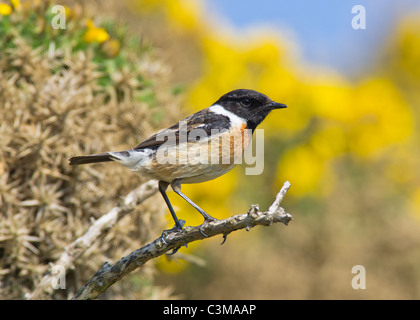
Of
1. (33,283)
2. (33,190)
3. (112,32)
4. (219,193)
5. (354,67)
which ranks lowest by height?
(33,283)

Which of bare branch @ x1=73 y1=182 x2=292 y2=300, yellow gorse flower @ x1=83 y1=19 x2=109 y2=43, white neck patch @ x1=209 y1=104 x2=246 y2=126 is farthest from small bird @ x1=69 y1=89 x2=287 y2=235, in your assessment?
yellow gorse flower @ x1=83 y1=19 x2=109 y2=43

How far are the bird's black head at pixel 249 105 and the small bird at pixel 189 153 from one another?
0.24ft

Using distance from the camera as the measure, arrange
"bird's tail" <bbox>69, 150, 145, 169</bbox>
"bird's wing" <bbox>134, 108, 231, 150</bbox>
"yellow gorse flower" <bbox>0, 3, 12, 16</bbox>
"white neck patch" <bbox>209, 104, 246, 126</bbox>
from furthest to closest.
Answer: "yellow gorse flower" <bbox>0, 3, 12, 16</bbox> < "white neck patch" <bbox>209, 104, 246, 126</bbox> < "bird's wing" <bbox>134, 108, 231, 150</bbox> < "bird's tail" <bbox>69, 150, 145, 169</bbox>

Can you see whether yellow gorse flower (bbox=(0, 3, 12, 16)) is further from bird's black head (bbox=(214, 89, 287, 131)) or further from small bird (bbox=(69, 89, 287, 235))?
bird's black head (bbox=(214, 89, 287, 131))

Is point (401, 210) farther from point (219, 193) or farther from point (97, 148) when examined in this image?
point (97, 148)

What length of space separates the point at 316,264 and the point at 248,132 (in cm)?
319

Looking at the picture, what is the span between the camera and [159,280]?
20.0 feet

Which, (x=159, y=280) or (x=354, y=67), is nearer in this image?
(x=159, y=280)

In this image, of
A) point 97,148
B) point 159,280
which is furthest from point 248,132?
point 159,280

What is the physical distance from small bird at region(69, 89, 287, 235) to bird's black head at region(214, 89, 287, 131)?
7 centimetres

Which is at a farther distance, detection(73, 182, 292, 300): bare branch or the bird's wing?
the bird's wing

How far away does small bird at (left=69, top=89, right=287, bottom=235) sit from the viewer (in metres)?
3.48

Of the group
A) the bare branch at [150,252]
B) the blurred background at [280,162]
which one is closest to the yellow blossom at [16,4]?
the blurred background at [280,162]

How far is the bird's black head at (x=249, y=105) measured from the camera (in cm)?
389
